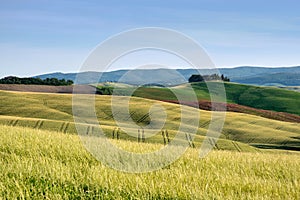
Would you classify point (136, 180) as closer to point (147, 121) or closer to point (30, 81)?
point (147, 121)

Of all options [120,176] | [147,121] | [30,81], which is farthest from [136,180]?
[30,81]

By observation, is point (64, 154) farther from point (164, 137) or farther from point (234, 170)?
A: point (164, 137)

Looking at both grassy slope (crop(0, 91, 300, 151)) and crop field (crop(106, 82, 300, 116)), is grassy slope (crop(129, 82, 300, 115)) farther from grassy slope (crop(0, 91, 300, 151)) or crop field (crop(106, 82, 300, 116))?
grassy slope (crop(0, 91, 300, 151))

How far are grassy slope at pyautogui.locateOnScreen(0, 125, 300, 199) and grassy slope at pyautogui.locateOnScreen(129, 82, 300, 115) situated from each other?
3198 inches

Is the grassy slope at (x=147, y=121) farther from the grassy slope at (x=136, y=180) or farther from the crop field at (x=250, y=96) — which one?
the crop field at (x=250, y=96)

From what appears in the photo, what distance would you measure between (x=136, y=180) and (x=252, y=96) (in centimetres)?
11060

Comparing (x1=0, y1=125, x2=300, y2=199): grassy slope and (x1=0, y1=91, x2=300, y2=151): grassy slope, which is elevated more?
(x1=0, y1=125, x2=300, y2=199): grassy slope

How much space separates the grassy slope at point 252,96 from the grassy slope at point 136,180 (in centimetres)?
8122

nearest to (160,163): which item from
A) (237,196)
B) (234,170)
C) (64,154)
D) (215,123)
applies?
(234,170)

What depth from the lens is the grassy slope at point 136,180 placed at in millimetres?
5578

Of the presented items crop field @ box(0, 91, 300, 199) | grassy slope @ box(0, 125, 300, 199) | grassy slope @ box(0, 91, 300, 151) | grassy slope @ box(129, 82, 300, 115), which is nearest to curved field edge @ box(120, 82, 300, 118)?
grassy slope @ box(129, 82, 300, 115)

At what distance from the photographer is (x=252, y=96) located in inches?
4449

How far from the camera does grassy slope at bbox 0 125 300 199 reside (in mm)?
5578

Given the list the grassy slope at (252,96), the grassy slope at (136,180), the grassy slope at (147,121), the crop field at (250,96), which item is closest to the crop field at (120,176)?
the grassy slope at (136,180)
